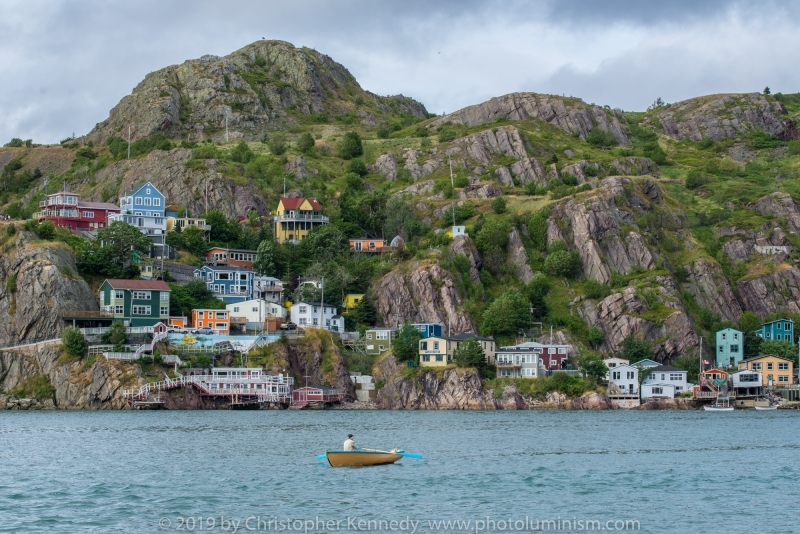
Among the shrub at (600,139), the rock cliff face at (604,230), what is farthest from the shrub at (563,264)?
the shrub at (600,139)

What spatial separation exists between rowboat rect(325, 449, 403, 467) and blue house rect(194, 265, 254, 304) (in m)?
76.5

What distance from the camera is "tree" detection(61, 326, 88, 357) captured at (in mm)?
110188

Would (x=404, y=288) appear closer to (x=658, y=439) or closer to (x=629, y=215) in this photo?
(x=629, y=215)

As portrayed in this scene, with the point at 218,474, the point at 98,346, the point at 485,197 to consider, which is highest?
the point at 485,197

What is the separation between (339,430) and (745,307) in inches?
3110

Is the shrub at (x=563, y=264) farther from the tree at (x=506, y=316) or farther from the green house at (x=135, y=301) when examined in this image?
the green house at (x=135, y=301)

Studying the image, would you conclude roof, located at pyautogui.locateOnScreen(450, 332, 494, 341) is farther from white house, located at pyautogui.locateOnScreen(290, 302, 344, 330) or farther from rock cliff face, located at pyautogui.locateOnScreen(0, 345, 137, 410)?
rock cliff face, located at pyautogui.locateOnScreen(0, 345, 137, 410)

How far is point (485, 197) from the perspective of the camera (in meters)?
161

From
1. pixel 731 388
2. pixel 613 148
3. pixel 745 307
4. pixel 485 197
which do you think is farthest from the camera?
pixel 613 148

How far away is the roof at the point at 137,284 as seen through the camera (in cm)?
11956

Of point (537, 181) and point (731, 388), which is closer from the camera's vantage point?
point (731, 388)

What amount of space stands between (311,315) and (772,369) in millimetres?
54076

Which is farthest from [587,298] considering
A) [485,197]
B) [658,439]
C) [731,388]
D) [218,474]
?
[218,474]

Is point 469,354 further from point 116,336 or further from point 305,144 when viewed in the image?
point 305,144
